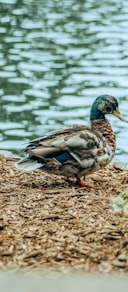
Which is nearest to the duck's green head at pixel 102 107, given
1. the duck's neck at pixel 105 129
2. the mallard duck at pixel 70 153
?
the duck's neck at pixel 105 129

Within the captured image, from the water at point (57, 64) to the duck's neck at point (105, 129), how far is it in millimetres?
1896

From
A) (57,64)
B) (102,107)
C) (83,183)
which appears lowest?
(83,183)

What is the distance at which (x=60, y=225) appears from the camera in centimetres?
329

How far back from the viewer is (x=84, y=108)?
25.6 feet

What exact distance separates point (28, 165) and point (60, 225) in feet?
2.58

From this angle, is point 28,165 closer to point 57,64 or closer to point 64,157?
point 64,157

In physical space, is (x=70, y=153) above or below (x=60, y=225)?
above

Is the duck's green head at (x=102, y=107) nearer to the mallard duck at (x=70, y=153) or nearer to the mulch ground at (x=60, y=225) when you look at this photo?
the mallard duck at (x=70, y=153)

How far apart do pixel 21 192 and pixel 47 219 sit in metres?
0.61

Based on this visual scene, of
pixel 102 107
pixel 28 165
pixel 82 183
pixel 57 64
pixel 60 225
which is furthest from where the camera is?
pixel 57 64

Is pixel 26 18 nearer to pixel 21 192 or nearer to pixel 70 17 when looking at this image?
pixel 70 17

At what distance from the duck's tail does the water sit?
7.72 ft

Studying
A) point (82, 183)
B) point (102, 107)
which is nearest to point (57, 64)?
point (102, 107)

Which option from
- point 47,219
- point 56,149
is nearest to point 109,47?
point 56,149
